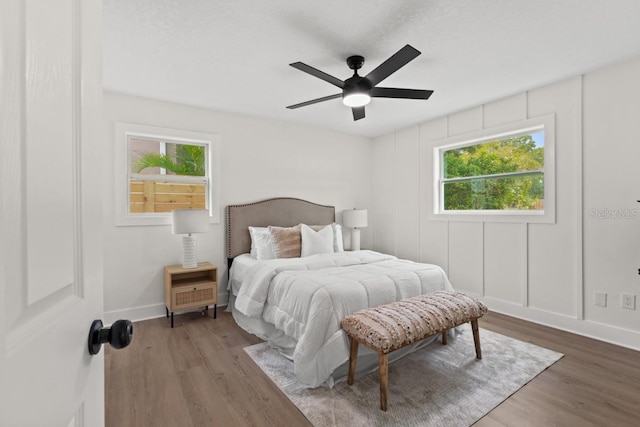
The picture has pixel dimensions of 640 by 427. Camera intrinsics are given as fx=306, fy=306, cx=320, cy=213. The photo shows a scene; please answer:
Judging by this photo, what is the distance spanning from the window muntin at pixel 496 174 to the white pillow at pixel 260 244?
2.55 m

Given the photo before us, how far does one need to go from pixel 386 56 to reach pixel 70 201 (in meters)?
2.68

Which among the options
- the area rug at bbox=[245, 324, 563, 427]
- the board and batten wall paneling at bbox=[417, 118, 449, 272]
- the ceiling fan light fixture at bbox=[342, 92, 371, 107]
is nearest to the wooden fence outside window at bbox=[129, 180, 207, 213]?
the area rug at bbox=[245, 324, 563, 427]

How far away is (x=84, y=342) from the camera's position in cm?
61

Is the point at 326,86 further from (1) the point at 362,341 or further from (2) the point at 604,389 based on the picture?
(2) the point at 604,389

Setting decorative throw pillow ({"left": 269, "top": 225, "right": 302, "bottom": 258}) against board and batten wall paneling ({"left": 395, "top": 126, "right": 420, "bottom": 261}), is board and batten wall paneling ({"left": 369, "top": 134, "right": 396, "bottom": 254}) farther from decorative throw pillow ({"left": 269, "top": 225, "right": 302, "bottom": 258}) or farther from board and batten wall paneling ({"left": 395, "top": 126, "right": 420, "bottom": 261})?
decorative throw pillow ({"left": 269, "top": 225, "right": 302, "bottom": 258})

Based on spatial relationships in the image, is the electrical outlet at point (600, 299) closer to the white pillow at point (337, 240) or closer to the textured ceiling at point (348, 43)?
the textured ceiling at point (348, 43)

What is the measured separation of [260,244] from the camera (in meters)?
3.80

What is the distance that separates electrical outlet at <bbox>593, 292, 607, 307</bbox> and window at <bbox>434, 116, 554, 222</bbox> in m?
0.83

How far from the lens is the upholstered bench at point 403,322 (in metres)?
1.92

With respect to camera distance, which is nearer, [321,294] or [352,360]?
[352,360]

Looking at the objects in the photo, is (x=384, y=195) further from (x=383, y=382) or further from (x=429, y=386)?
(x=383, y=382)

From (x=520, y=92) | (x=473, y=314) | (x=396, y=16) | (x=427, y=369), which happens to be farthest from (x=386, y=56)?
(x=427, y=369)

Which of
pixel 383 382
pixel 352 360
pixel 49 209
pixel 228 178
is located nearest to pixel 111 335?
pixel 49 209

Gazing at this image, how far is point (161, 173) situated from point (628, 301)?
4979 millimetres
